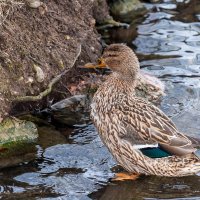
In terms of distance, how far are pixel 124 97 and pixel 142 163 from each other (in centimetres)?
80

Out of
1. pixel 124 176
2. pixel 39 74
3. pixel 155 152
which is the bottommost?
pixel 124 176

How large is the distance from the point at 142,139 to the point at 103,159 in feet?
2.55

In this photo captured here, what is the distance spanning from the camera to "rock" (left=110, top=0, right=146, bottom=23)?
12.9 m

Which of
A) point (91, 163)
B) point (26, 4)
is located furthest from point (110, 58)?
point (26, 4)

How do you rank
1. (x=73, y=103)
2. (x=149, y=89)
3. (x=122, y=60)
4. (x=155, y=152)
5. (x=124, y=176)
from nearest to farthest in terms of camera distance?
1. (x=155, y=152)
2. (x=124, y=176)
3. (x=122, y=60)
4. (x=73, y=103)
5. (x=149, y=89)

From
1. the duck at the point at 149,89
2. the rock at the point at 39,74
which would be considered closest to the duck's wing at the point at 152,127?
the rock at the point at 39,74

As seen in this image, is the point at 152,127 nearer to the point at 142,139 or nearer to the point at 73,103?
the point at 142,139

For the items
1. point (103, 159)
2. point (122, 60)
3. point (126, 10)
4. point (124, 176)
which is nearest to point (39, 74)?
point (122, 60)

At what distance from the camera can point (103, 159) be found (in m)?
8.07

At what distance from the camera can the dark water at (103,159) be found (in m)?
7.30

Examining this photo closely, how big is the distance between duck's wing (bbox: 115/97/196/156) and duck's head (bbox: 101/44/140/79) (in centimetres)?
46

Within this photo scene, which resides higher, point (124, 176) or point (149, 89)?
point (149, 89)

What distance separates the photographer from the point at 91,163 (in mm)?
7898

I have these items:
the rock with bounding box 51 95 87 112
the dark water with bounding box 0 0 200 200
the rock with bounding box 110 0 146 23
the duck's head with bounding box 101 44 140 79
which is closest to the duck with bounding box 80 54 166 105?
the dark water with bounding box 0 0 200 200
